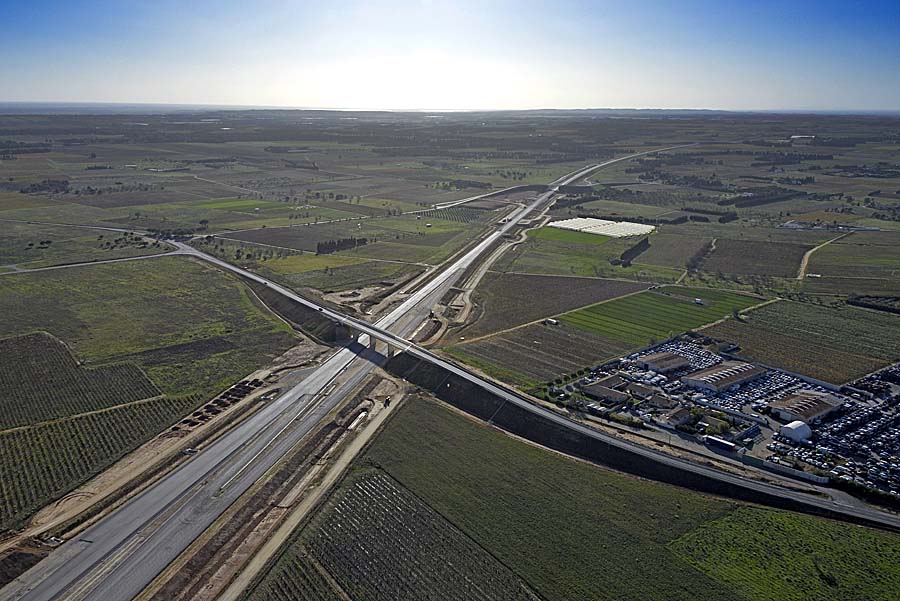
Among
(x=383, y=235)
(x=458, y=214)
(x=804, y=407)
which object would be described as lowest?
(x=383, y=235)

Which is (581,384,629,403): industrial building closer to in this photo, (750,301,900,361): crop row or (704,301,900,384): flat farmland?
(704,301,900,384): flat farmland

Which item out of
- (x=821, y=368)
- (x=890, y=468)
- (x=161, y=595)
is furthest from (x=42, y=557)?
(x=821, y=368)

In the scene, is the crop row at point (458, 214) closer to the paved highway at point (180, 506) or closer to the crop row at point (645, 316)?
the crop row at point (645, 316)

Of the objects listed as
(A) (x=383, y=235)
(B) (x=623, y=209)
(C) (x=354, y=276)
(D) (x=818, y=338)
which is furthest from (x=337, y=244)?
(D) (x=818, y=338)

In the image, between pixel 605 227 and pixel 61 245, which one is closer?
pixel 61 245

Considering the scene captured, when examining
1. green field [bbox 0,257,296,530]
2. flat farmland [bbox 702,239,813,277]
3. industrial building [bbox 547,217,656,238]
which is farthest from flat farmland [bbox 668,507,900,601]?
industrial building [bbox 547,217,656,238]

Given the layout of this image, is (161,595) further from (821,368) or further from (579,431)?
(821,368)

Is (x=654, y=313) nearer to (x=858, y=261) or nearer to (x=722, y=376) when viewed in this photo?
(x=722, y=376)
